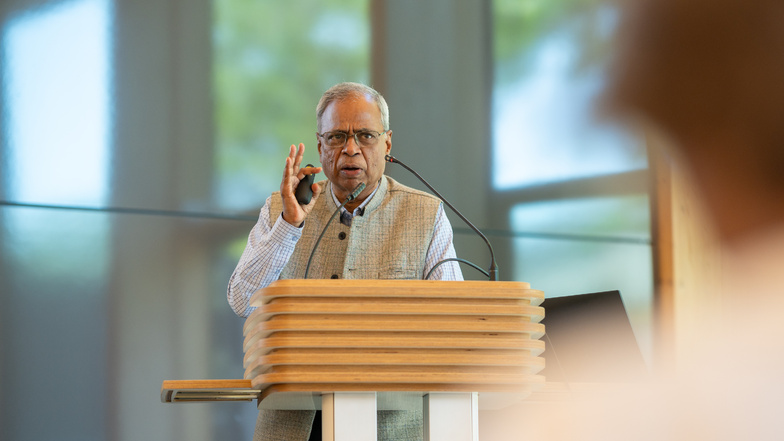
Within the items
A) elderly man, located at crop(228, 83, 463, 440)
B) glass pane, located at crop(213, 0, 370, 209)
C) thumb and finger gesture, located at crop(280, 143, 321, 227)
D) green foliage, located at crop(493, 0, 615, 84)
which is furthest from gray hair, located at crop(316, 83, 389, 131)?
green foliage, located at crop(493, 0, 615, 84)

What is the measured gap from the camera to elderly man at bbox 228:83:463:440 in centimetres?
193

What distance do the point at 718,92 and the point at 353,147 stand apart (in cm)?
252

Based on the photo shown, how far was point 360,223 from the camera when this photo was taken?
212 cm

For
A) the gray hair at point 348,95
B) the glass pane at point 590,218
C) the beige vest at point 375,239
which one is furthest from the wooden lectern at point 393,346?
the glass pane at point 590,218

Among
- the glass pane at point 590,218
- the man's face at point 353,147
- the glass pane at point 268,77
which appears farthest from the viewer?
the glass pane at point 590,218

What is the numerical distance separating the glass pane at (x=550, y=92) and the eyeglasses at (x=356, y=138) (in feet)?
6.27

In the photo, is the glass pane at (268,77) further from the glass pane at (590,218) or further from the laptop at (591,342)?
the laptop at (591,342)

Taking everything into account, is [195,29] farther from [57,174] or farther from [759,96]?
[759,96]

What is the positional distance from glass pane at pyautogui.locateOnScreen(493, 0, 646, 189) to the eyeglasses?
191 cm

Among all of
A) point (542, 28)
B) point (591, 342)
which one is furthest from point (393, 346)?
point (542, 28)

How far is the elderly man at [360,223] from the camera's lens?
6.33 feet

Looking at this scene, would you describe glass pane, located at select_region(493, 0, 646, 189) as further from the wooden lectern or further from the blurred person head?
the wooden lectern

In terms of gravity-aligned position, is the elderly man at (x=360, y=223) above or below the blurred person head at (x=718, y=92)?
below

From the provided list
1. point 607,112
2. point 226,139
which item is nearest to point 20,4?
point 226,139
